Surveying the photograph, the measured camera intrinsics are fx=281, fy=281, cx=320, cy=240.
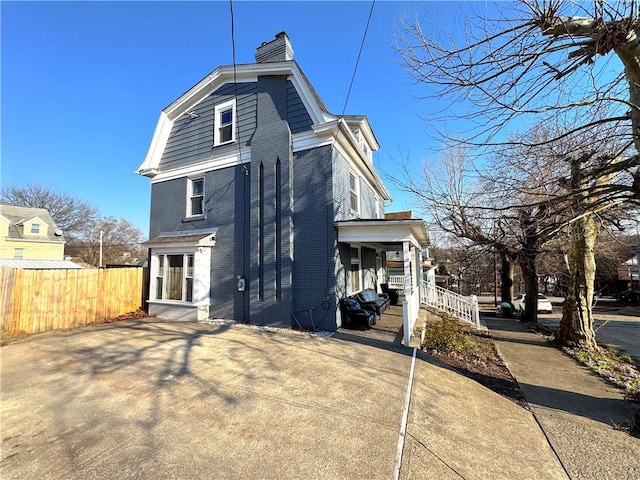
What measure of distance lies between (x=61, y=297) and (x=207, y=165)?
5.93m

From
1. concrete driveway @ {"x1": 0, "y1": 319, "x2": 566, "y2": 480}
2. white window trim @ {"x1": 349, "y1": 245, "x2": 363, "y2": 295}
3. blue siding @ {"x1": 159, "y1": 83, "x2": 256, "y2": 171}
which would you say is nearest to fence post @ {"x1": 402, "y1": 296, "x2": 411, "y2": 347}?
concrete driveway @ {"x1": 0, "y1": 319, "x2": 566, "y2": 480}

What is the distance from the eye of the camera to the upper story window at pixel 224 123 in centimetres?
980

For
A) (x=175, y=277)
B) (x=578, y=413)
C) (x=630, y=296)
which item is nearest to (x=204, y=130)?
(x=175, y=277)

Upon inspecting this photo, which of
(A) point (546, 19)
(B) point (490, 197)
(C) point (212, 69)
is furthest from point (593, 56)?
(C) point (212, 69)

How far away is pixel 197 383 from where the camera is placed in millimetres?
4398

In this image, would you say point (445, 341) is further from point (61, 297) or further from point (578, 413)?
point (61, 297)

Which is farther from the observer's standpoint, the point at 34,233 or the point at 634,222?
the point at 34,233

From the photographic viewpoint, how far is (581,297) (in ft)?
26.5

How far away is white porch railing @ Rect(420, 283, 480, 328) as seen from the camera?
10.2 meters

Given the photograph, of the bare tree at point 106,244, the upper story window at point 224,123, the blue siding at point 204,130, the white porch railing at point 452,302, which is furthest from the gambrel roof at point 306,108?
the bare tree at point 106,244

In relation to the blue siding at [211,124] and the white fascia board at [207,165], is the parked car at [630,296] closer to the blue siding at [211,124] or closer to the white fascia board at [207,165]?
the blue siding at [211,124]

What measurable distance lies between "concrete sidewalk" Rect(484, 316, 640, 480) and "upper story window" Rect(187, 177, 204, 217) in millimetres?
10532

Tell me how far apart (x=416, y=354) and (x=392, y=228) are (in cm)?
334

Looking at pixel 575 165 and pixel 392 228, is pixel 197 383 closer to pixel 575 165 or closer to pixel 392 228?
pixel 392 228
